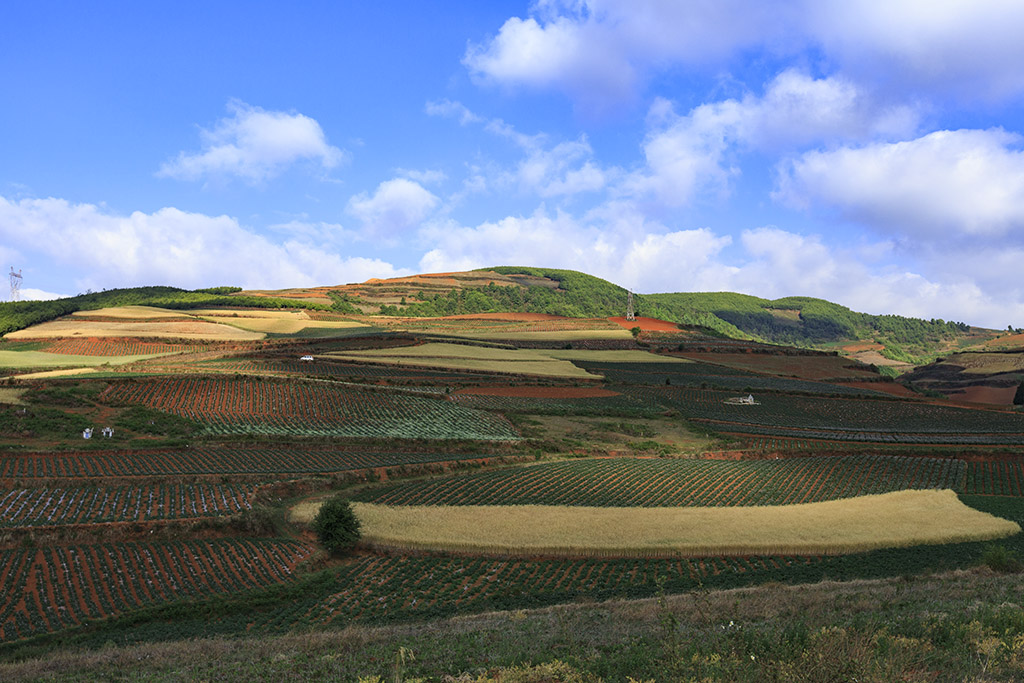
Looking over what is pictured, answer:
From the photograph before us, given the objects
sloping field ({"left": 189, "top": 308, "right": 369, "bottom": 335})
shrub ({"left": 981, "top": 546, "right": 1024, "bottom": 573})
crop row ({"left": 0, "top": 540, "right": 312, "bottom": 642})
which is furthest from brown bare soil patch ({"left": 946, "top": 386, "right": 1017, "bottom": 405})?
crop row ({"left": 0, "top": 540, "right": 312, "bottom": 642})

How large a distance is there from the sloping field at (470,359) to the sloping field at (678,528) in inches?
1999

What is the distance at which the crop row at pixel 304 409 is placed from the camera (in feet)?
186

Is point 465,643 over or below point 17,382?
below

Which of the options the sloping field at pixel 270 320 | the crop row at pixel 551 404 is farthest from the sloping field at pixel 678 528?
the sloping field at pixel 270 320

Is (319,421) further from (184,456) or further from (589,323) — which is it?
(589,323)

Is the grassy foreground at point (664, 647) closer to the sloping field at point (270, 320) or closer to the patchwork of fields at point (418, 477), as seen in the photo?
the patchwork of fields at point (418, 477)

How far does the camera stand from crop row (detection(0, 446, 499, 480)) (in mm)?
38094

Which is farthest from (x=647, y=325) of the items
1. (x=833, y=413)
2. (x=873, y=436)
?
(x=873, y=436)

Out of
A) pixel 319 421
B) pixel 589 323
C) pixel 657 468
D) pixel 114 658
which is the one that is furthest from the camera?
pixel 589 323

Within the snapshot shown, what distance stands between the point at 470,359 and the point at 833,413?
140 feet

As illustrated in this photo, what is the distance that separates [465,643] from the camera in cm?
1644

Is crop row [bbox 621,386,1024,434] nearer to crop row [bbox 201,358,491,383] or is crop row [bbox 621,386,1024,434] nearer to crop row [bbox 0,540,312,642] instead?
crop row [bbox 201,358,491,383]

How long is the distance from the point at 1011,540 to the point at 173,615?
112 ft

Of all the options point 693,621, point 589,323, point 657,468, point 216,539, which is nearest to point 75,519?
point 216,539
